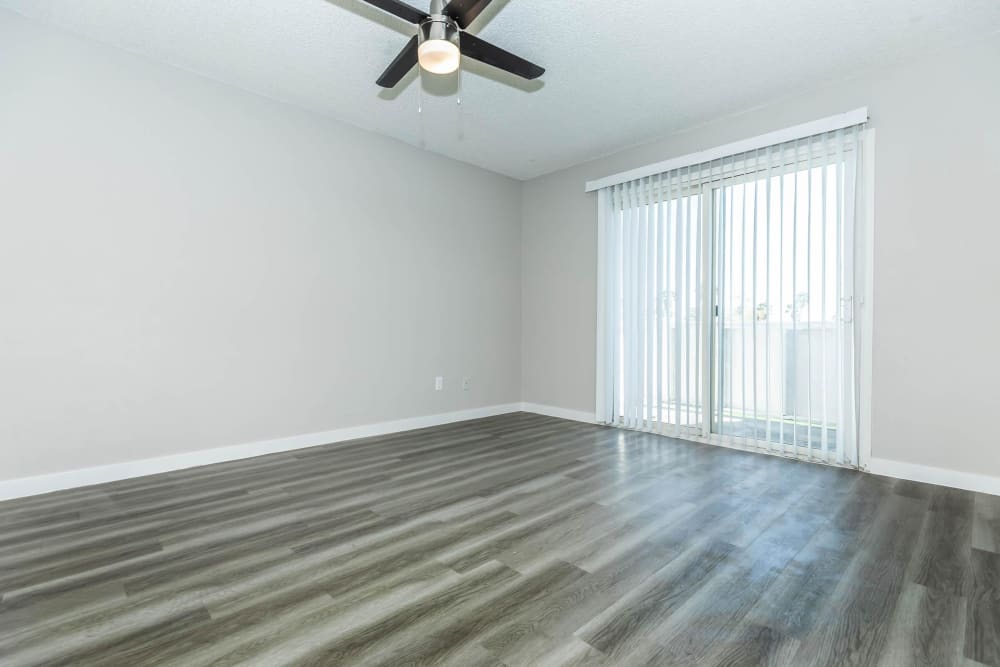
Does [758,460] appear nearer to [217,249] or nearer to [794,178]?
[794,178]

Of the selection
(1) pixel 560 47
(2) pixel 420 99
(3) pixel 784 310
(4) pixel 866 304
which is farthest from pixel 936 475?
(2) pixel 420 99

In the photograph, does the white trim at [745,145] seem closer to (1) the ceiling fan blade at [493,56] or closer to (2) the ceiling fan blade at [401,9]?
(1) the ceiling fan blade at [493,56]

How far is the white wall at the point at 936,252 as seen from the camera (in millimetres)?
2746

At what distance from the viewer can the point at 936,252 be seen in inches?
114


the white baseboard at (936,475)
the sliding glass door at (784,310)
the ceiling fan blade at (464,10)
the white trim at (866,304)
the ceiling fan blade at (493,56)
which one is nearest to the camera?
the ceiling fan blade at (464,10)

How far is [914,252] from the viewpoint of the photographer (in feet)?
9.75

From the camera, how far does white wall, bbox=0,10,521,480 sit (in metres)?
2.66

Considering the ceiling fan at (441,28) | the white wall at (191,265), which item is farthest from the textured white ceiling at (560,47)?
the ceiling fan at (441,28)

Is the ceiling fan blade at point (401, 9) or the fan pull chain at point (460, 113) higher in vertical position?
the fan pull chain at point (460, 113)

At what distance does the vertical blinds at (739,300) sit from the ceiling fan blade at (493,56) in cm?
209

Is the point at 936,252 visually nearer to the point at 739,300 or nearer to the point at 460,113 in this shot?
the point at 739,300

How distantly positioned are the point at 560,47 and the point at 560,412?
345cm

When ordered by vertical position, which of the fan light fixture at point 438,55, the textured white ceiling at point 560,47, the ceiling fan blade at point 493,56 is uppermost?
the textured white ceiling at point 560,47

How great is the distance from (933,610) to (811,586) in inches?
13.5
